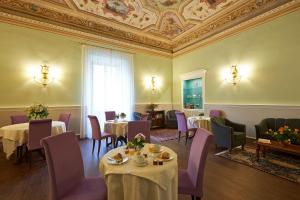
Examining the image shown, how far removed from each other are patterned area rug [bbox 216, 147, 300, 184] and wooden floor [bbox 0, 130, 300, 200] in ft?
0.63

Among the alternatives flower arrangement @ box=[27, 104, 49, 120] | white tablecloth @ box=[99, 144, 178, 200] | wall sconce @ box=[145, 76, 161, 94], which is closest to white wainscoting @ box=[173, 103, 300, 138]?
wall sconce @ box=[145, 76, 161, 94]

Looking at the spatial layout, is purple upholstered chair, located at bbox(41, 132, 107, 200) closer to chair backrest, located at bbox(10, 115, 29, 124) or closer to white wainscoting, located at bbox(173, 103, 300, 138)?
chair backrest, located at bbox(10, 115, 29, 124)

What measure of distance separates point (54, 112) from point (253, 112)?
6.72m

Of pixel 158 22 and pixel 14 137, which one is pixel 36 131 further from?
pixel 158 22

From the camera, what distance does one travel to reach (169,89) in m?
9.00

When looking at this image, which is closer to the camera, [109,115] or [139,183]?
[139,183]

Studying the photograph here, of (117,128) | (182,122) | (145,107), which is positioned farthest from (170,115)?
(117,128)

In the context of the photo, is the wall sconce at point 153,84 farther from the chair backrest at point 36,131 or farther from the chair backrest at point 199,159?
the chair backrest at point 199,159

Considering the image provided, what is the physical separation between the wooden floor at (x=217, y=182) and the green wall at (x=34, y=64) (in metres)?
2.27

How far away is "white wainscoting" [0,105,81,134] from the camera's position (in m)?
4.91

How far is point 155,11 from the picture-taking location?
224 inches

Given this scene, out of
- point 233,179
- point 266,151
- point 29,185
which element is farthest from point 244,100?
point 29,185

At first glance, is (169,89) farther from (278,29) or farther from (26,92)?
(26,92)

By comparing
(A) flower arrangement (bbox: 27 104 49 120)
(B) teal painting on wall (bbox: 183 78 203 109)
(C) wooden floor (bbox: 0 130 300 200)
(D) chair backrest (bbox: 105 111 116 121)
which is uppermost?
(B) teal painting on wall (bbox: 183 78 203 109)
